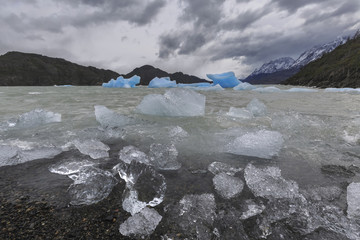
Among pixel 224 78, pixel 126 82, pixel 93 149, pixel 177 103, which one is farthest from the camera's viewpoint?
pixel 126 82

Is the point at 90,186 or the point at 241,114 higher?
the point at 90,186

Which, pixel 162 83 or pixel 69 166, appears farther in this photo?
pixel 162 83

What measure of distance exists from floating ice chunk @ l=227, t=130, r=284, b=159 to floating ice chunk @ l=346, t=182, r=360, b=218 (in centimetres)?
84

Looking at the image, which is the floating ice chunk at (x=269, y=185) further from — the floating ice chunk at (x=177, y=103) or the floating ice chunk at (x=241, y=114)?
the floating ice chunk at (x=177, y=103)

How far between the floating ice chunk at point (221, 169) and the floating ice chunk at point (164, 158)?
0.34 meters

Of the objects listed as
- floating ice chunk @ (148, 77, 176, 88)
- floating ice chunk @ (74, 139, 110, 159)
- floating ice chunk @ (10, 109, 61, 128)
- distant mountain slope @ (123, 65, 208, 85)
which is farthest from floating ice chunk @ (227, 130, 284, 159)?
distant mountain slope @ (123, 65, 208, 85)

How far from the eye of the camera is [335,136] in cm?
316

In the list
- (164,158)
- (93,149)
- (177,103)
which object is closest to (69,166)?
(93,149)

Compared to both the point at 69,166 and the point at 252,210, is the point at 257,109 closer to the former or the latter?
the point at 252,210

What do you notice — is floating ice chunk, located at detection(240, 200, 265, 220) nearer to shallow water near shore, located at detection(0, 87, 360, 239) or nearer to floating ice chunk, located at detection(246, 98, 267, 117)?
shallow water near shore, located at detection(0, 87, 360, 239)

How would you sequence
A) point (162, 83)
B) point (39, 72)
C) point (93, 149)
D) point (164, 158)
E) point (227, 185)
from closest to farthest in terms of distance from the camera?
1. point (227, 185)
2. point (164, 158)
3. point (93, 149)
4. point (162, 83)
5. point (39, 72)

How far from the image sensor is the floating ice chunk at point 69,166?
6.38 ft

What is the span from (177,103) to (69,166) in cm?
307

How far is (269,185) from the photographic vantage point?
167 centimetres
